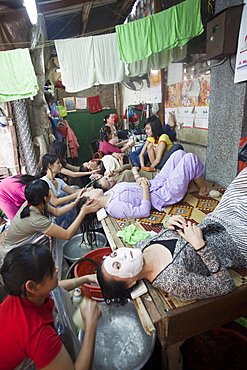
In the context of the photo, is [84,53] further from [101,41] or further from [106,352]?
[106,352]

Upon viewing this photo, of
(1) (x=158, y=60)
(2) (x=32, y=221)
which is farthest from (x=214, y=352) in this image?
(1) (x=158, y=60)

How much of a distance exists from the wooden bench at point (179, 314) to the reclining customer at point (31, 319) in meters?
0.46

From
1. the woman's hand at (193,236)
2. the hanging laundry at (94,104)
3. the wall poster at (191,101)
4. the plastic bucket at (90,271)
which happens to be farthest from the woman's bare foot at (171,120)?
the hanging laundry at (94,104)

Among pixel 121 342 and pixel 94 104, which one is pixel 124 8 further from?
pixel 121 342

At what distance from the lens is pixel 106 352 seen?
6.08ft

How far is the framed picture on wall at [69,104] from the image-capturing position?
436 inches

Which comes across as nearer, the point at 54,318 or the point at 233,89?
the point at 54,318

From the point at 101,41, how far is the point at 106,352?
4945 millimetres

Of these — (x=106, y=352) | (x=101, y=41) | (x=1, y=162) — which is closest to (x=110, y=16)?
(x=101, y=41)

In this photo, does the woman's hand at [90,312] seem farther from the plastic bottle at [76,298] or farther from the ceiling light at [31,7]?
the ceiling light at [31,7]

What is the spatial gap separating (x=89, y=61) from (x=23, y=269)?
4362 mm

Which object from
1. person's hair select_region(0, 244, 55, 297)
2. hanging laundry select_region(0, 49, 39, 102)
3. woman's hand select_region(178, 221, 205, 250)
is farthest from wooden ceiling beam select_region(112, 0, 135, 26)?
person's hair select_region(0, 244, 55, 297)

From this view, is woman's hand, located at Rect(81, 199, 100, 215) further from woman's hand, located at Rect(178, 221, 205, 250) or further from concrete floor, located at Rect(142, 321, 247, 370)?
concrete floor, located at Rect(142, 321, 247, 370)

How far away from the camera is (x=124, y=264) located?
65.5 inches
